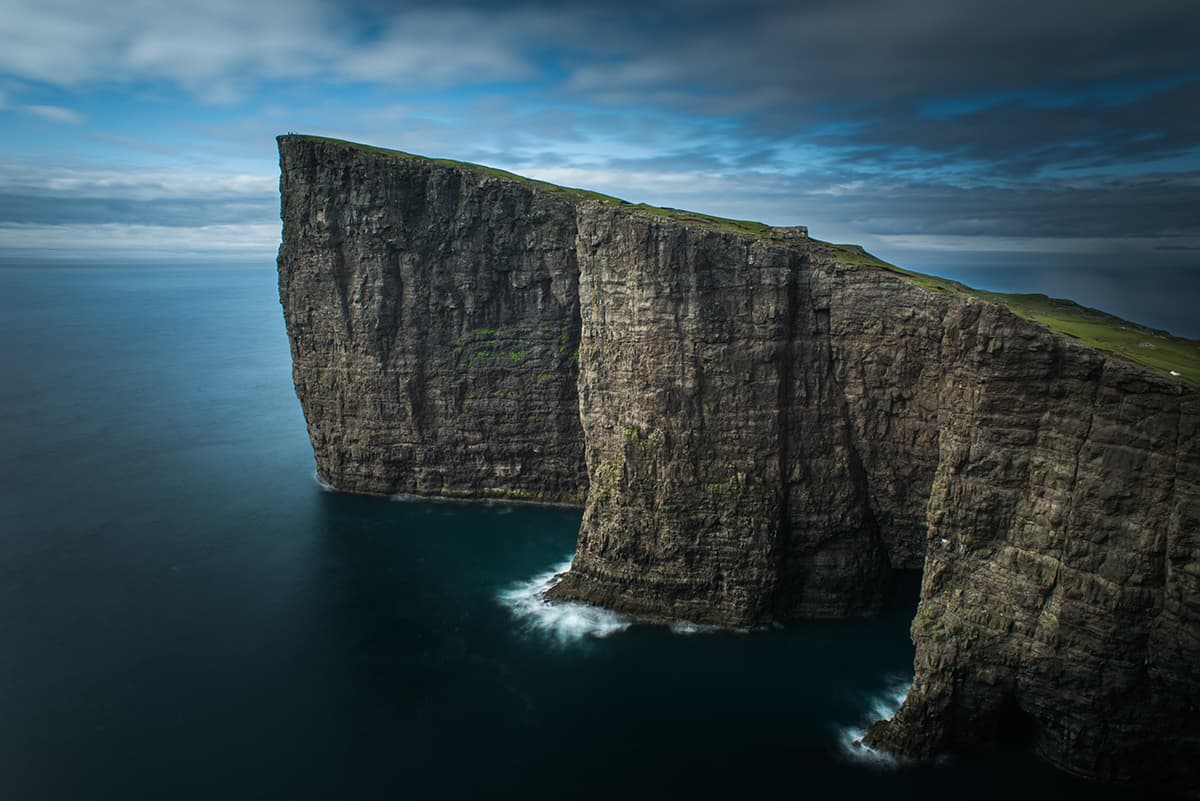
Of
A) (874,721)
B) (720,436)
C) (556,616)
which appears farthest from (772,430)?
(556,616)

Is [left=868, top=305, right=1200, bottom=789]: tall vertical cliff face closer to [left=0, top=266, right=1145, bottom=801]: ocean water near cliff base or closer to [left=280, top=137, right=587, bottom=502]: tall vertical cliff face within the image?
[left=0, top=266, right=1145, bottom=801]: ocean water near cliff base

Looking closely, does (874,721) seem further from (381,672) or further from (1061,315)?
(1061,315)

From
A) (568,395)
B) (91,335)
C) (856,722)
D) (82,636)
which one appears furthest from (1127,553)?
(91,335)

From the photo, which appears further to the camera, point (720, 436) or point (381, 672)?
point (720, 436)

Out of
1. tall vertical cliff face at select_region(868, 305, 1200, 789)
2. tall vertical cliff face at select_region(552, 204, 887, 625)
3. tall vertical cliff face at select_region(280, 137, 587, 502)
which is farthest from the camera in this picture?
tall vertical cliff face at select_region(280, 137, 587, 502)

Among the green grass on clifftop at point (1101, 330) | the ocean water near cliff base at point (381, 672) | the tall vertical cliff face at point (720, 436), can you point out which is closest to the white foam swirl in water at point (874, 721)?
the ocean water near cliff base at point (381, 672)

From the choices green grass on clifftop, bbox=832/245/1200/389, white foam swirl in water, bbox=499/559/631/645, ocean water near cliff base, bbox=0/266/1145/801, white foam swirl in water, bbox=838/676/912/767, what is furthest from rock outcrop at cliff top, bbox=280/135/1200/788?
ocean water near cliff base, bbox=0/266/1145/801
